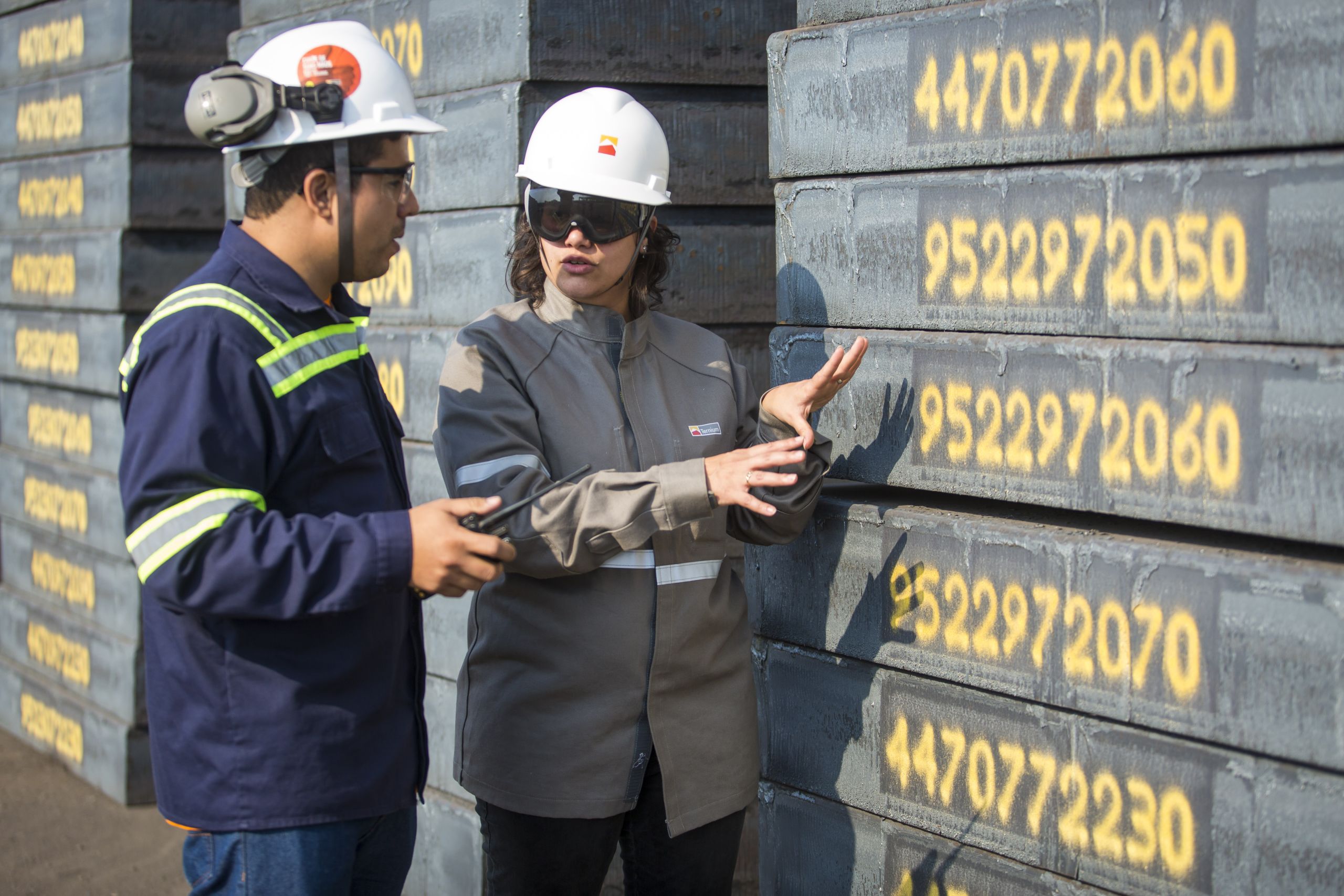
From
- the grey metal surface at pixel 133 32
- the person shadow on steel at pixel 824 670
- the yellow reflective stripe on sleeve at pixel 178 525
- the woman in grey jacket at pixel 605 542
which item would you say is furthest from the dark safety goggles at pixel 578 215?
the grey metal surface at pixel 133 32

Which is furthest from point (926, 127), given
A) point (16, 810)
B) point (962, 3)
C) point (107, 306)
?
point (16, 810)

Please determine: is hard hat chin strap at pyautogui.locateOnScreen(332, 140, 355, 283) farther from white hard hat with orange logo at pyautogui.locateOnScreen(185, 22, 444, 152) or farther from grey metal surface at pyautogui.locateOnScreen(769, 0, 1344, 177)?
grey metal surface at pyautogui.locateOnScreen(769, 0, 1344, 177)

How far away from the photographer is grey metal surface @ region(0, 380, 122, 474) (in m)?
5.97

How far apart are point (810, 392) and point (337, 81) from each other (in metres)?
1.09

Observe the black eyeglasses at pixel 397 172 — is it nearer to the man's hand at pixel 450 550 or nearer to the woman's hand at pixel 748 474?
the man's hand at pixel 450 550

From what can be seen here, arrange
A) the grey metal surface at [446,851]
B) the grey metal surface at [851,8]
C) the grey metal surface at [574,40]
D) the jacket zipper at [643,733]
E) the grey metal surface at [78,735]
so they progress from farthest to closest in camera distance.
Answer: the grey metal surface at [78,735]
the grey metal surface at [446,851]
the grey metal surface at [574,40]
the grey metal surface at [851,8]
the jacket zipper at [643,733]

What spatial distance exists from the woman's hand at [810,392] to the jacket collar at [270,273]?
0.96 metres

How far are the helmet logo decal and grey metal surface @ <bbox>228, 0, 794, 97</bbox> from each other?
1.50 meters

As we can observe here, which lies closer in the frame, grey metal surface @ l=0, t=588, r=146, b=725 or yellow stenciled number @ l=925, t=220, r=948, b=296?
yellow stenciled number @ l=925, t=220, r=948, b=296

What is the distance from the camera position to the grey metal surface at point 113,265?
590cm

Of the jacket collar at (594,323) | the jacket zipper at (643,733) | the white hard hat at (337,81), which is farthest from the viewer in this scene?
the jacket collar at (594,323)

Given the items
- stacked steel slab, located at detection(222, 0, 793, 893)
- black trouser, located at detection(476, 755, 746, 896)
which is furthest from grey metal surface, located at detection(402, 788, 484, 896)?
black trouser, located at detection(476, 755, 746, 896)

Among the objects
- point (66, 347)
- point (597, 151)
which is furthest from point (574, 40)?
point (66, 347)

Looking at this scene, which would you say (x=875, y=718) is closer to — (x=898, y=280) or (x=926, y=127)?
(x=898, y=280)
